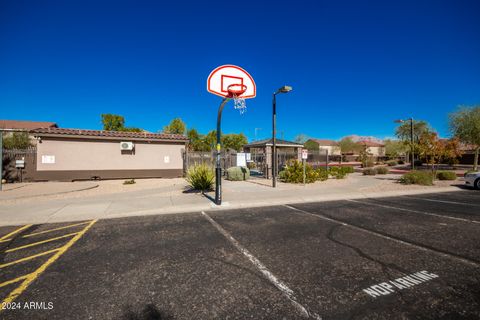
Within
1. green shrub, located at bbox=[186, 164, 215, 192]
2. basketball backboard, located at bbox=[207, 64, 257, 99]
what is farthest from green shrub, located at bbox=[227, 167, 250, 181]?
basketball backboard, located at bbox=[207, 64, 257, 99]

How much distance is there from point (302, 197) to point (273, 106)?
20.4 ft

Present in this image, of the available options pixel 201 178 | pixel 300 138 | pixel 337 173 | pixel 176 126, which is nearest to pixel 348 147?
pixel 300 138

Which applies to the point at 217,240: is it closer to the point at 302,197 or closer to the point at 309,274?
the point at 309,274

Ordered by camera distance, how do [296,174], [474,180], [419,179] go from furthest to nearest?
[296,174]
[419,179]
[474,180]

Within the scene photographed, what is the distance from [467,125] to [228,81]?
34.1 meters

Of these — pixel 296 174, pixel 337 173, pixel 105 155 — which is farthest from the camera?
pixel 337 173

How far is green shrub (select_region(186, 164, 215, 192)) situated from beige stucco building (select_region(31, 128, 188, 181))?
810cm

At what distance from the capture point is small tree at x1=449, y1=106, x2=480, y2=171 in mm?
26114

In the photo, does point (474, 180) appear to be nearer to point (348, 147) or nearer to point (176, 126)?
point (176, 126)

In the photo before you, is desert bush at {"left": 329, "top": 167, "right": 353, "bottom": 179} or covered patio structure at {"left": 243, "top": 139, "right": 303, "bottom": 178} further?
covered patio structure at {"left": 243, "top": 139, "right": 303, "bottom": 178}

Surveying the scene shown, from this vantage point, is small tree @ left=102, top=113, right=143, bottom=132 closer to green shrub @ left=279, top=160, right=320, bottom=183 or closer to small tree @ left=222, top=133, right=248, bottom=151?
small tree @ left=222, top=133, right=248, bottom=151

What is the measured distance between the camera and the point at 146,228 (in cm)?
561

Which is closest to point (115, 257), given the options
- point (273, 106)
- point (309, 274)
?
point (309, 274)

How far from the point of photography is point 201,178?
11055 mm
